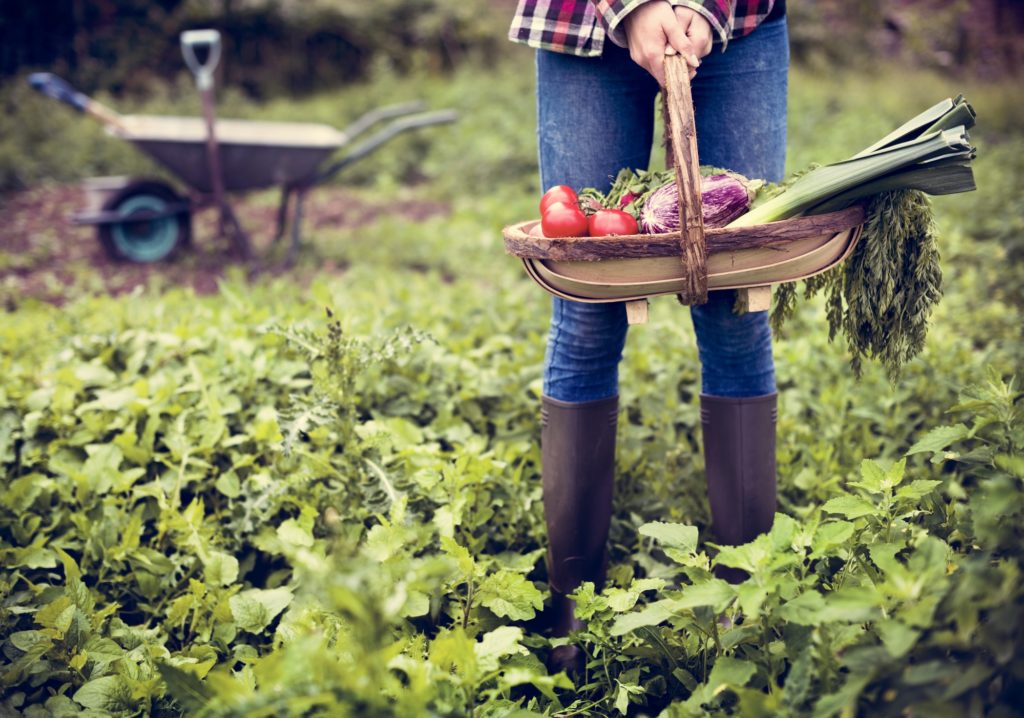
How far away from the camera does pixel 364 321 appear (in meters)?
2.74

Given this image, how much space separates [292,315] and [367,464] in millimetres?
913

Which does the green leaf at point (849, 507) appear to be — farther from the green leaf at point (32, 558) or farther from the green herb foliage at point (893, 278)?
the green leaf at point (32, 558)

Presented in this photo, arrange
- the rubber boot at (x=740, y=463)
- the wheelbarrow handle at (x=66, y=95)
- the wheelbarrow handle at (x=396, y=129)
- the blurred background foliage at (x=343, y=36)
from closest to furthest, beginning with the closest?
1. the rubber boot at (x=740, y=463)
2. the wheelbarrow handle at (x=66, y=95)
3. the wheelbarrow handle at (x=396, y=129)
4. the blurred background foliage at (x=343, y=36)

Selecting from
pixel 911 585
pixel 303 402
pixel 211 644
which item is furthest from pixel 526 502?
pixel 911 585

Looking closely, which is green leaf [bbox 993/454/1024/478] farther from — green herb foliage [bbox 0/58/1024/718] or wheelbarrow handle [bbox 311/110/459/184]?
wheelbarrow handle [bbox 311/110/459/184]

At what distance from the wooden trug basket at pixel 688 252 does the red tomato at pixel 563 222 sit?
0.06m

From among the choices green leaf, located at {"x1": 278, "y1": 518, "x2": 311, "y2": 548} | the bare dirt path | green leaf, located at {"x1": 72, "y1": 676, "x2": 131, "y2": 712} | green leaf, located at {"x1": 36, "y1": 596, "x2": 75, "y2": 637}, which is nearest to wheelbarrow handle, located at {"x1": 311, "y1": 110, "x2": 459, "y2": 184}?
the bare dirt path

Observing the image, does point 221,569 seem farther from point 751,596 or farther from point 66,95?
point 66,95

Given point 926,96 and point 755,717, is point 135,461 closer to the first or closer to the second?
point 755,717

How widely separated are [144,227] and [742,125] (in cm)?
455

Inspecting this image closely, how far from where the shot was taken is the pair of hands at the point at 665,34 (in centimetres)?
141

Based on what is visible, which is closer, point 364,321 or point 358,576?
point 358,576

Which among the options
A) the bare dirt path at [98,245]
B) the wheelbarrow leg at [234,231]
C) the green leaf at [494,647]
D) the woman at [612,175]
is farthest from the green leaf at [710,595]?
the wheelbarrow leg at [234,231]

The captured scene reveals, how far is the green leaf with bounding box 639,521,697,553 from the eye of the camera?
1.43 meters
